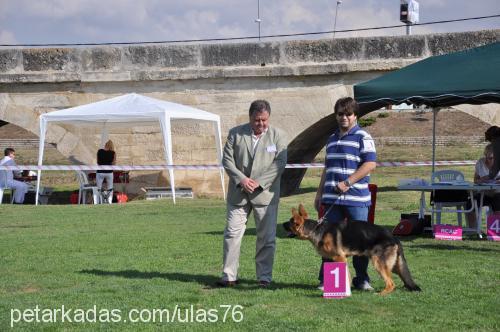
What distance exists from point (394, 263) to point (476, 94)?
179 inches

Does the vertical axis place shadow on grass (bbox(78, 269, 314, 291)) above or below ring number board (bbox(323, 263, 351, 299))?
below

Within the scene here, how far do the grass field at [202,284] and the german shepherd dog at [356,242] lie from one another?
268 millimetres

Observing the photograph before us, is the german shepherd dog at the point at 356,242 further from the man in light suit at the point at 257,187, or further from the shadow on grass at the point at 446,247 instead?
the shadow on grass at the point at 446,247

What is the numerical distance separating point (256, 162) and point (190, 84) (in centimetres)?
1415

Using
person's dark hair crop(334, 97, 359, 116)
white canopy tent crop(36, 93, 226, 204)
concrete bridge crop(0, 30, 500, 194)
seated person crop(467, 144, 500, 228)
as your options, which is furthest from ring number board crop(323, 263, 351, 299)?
concrete bridge crop(0, 30, 500, 194)

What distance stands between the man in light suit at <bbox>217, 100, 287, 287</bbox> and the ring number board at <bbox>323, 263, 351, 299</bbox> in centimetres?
87

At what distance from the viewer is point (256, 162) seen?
8.02 metres

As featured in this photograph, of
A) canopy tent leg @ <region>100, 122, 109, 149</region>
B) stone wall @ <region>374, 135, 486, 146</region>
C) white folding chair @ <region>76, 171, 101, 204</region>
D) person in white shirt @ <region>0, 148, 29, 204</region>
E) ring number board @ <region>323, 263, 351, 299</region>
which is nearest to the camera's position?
ring number board @ <region>323, 263, 351, 299</region>

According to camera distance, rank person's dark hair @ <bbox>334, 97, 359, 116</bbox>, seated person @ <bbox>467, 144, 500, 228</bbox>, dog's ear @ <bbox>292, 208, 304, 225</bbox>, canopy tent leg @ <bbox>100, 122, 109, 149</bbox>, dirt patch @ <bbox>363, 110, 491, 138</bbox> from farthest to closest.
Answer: dirt patch @ <bbox>363, 110, 491, 138</bbox> < canopy tent leg @ <bbox>100, 122, 109, 149</bbox> < seated person @ <bbox>467, 144, 500, 228</bbox> < person's dark hair @ <bbox>334, 97, 359, 116</bbox> < dog's ear @ <bbox>292, 208, 304, 225</bbox>

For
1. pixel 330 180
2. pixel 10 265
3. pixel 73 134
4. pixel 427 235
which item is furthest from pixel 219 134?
pixel 330 180

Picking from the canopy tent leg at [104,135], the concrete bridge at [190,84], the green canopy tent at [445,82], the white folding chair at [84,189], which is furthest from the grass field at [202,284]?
the concrete bridge at [190,84]

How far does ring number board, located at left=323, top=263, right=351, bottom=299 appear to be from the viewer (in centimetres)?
723

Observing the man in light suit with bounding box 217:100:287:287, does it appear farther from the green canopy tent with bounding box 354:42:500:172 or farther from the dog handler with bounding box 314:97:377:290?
the green canopy tent with bounding box 354:42:500:172

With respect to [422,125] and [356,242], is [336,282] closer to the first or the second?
[356,242]
